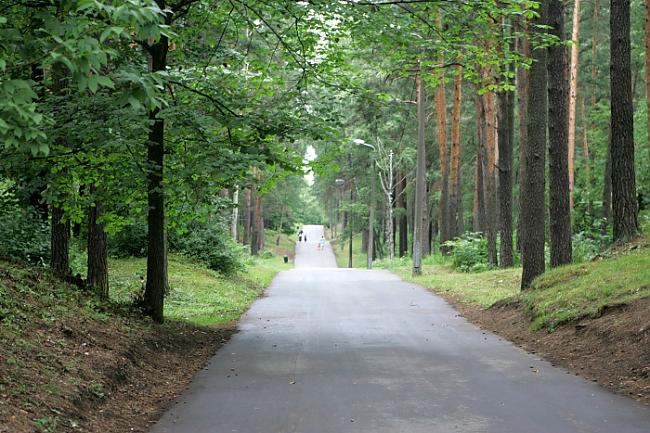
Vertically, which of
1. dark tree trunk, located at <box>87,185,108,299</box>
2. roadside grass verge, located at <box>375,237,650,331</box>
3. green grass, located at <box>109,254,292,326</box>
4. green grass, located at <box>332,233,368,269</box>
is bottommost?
green grass, located at <box>332,233,368,269</box>

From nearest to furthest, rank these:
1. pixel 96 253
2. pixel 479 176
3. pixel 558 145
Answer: pixel 96 253
pixel 558 145
pixel 479 176

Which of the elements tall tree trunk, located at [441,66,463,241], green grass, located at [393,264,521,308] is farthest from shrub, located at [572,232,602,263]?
tall tree trunk, located at [441,66,463,241]

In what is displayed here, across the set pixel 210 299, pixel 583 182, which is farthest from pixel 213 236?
pixel 583 182

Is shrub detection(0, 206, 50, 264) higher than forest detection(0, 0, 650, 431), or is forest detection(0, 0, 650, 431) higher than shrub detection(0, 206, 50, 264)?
forest detection(0, 0, 650, 431)

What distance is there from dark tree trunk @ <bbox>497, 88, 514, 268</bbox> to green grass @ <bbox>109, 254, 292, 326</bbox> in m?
9.00

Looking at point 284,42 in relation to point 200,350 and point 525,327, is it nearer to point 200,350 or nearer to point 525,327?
point 200,350

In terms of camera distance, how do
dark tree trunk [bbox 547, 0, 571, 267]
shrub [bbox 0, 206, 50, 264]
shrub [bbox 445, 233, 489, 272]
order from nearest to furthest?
shrub [bbox 0, 206, 50, 264] < dark tree trunk [bbox 547, 0, 571, 267] < shrub [bbox 445, 233, 489, 272]

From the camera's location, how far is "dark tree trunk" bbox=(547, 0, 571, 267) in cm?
1608

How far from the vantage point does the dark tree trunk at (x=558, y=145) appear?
52.7 ft

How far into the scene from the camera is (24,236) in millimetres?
15711

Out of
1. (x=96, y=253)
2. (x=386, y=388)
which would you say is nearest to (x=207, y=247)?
(x=96, y=253)

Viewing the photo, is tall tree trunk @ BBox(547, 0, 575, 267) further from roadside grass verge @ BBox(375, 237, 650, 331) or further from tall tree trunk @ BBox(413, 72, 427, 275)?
tall tree trunk @ BBox(413, 72, 427, 275)

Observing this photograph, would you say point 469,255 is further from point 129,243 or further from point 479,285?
point 129,243

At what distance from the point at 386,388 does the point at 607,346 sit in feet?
11.5
